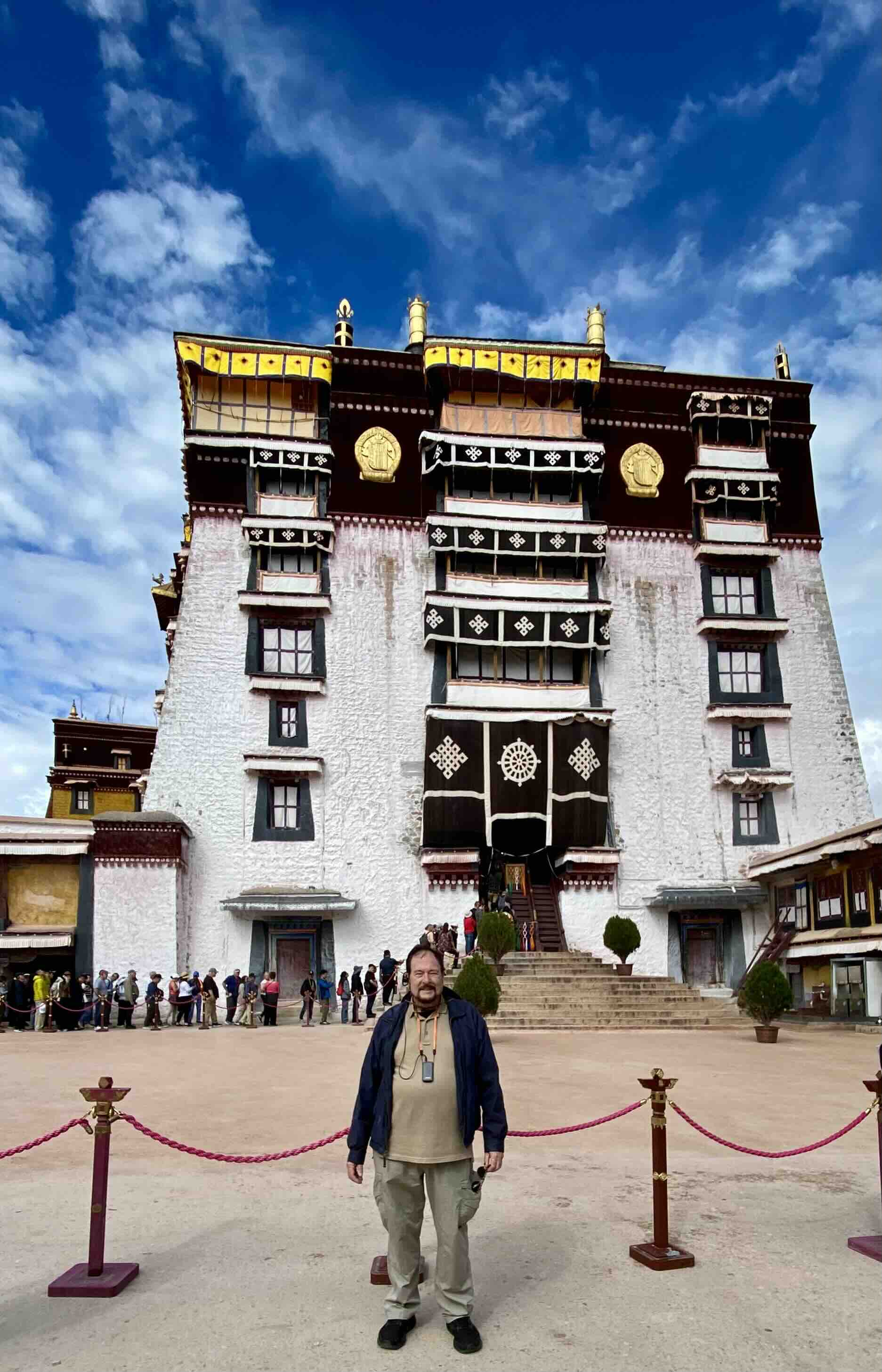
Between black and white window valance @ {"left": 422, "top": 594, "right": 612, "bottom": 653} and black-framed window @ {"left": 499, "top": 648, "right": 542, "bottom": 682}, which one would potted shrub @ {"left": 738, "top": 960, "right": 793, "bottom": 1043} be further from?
black and white window valance @ {"left": 422, "top": 594, "right": 612, "bottom": 653}

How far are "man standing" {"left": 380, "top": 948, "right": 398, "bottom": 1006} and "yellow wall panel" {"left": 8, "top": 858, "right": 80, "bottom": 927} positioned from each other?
7.79m

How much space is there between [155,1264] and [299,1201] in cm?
158

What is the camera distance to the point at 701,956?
2878 cm

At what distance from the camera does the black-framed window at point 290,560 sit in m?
29.7

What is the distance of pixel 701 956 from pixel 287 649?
47.8 feet

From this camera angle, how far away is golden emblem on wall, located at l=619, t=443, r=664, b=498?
31.7 meters

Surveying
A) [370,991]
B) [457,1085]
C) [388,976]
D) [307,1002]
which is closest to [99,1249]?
[457,1085]

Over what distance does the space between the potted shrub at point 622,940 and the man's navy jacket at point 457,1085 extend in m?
20.7

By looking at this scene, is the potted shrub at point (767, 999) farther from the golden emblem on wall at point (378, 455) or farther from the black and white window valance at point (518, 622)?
the golden emblem on wall at point (378, 455)

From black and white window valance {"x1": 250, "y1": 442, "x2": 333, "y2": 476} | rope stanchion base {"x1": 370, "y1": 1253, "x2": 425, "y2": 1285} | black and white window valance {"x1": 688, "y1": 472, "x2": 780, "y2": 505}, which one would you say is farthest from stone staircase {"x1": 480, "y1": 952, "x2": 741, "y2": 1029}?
rope stanchion base {"x1": 370, "y1": 1253, "x2": 425, "y2": 1285}

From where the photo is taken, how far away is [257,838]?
27734mm

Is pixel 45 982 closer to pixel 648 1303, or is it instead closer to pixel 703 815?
pixel 703 815

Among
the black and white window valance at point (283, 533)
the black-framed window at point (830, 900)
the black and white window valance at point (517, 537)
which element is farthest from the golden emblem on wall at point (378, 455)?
the black-framed window at point (830, 900)

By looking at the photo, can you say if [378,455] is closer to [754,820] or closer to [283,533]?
[283,533]
